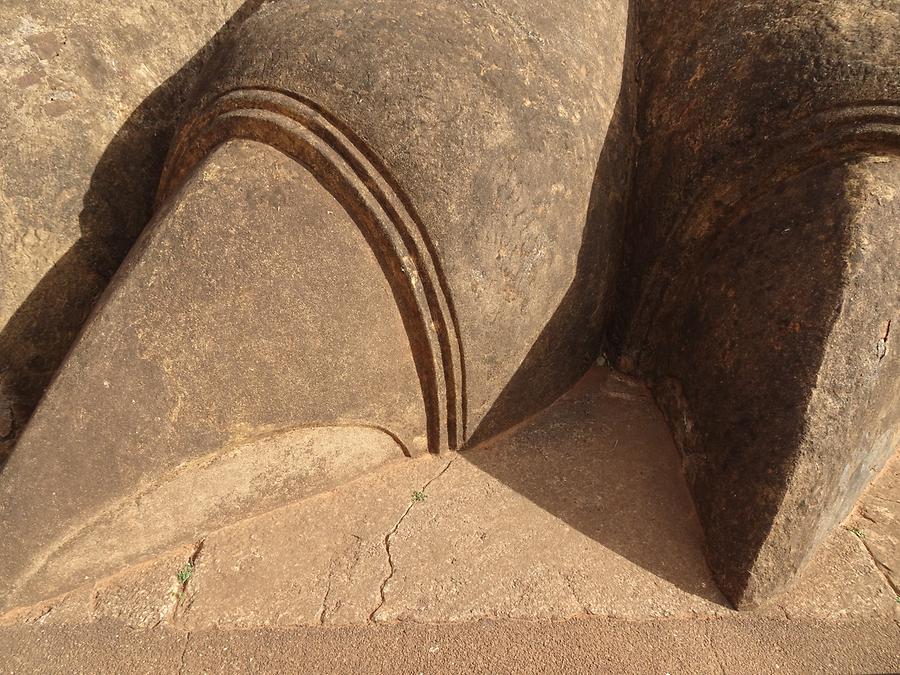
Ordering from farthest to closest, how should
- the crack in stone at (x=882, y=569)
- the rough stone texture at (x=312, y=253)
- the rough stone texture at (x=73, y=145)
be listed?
the rough stone texture at (x=73, y=145), the crack in stone at (x=882, y=569), the rough stone texture at (x=312, y=253)

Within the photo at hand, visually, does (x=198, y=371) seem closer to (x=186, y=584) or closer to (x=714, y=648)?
(x=186, y=584)

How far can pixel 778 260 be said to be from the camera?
1.91 m

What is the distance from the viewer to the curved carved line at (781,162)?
1.75m

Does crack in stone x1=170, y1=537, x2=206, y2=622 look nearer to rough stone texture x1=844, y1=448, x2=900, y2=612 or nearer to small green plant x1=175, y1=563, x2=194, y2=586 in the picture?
small green plant x1=175, y1=563, x2=194, y2=586

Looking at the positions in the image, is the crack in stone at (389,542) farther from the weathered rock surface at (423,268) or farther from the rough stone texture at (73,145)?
the rough stone texture at (73,145)

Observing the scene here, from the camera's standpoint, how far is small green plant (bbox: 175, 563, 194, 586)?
1.82 metres

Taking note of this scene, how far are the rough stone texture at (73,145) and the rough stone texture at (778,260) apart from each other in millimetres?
2069

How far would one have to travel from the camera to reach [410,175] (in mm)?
1787

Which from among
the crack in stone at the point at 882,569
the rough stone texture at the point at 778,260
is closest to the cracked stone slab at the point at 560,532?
the rough stone texture at the point at 778,260

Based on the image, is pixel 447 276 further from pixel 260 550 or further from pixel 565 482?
pixel 260 550

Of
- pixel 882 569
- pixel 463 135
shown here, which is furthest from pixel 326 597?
pixel 882 569

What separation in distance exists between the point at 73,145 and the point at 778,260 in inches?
103

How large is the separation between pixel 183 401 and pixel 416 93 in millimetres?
1239

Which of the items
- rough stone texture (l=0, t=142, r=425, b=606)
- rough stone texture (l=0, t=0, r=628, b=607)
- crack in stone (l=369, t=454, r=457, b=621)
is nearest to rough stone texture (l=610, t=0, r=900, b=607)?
rough stone texture (l=0, t=0, r=628, b=607)
